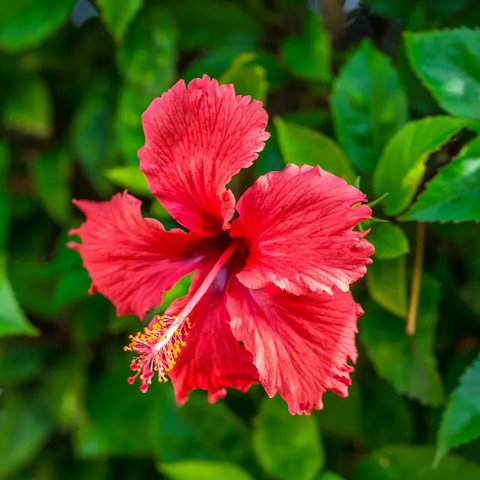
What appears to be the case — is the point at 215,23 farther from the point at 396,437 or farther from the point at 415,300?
the point at 396,437

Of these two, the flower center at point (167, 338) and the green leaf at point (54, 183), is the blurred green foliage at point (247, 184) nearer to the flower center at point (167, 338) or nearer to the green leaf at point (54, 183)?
the green leaf at point (54, 183)

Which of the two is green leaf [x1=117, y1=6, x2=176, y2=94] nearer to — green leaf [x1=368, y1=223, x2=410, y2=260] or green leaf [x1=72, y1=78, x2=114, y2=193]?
green leaf [x1=72, y1=78, x2=114, y2=193]

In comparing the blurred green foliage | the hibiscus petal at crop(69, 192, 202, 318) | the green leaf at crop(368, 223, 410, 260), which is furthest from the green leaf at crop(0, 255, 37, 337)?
the green leaf at crop(368, 223, 410, 260)

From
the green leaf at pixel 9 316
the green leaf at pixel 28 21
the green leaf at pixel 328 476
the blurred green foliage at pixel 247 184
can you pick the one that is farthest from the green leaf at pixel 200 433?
the green leaf at pixel 28 21

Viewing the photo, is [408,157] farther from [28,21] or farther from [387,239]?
[28,21]

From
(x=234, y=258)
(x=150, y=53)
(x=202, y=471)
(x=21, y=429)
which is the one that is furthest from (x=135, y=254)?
(x=21, y=429)
